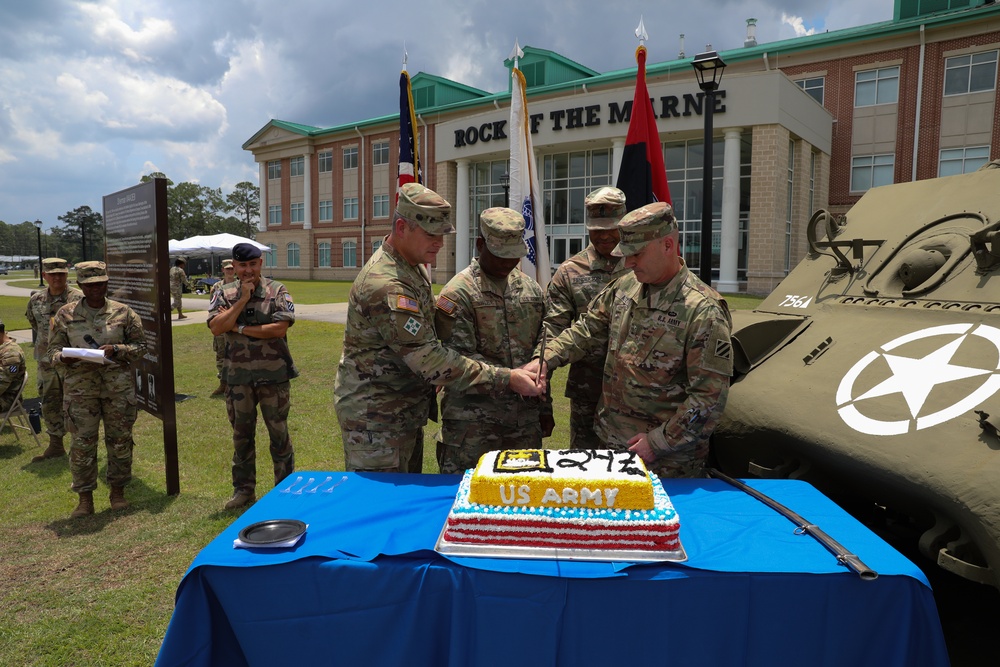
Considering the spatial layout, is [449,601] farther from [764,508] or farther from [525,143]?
[525,143]

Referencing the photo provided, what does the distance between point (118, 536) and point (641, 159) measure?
200 inches

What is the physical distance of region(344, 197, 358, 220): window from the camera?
129 feet

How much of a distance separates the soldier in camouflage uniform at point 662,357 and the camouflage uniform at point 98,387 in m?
3.87

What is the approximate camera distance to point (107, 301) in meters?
5.59

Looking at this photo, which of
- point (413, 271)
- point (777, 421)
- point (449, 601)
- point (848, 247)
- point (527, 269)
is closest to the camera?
point (449, 601)

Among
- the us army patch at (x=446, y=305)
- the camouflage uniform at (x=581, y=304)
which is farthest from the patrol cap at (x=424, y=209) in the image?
the camouflage uniform at (x=581, y=304)

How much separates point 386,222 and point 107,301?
32.5 metres

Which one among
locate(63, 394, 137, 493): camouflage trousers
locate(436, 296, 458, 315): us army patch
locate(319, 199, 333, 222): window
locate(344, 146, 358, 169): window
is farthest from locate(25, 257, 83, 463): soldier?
locate(319, 199, 333, 222): window

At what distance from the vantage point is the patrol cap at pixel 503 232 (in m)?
3.49

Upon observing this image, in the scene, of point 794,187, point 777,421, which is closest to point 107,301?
point 777,421

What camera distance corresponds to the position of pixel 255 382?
5.17 metres

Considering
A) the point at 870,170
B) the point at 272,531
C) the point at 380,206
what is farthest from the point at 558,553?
the point at 380,206

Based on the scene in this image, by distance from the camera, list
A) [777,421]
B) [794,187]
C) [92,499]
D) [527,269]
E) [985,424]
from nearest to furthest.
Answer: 1. [985,424]
2. [777,421]
3. [92,499]
4. [527,269]
5. [794,187]

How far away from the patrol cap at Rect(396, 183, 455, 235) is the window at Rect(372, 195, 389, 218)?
35.1 m
